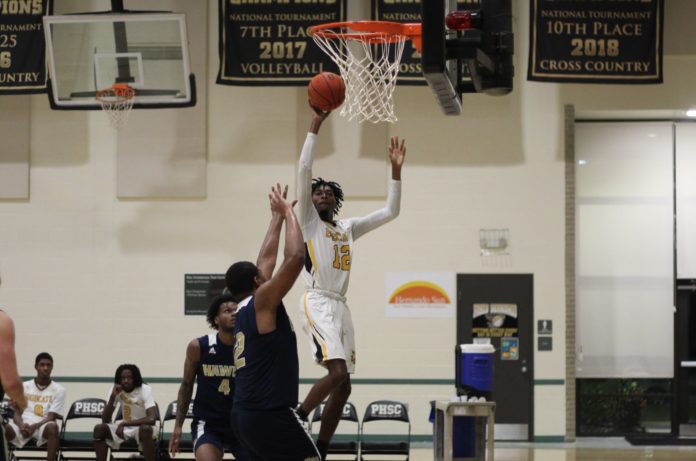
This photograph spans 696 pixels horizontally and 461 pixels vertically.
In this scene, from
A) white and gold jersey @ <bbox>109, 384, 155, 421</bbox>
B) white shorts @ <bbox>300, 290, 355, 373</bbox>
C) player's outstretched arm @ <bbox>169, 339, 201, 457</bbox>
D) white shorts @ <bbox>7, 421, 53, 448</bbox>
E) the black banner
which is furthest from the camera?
the black banner

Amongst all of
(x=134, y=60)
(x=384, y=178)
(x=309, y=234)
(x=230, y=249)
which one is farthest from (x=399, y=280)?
(x=309, y=234)

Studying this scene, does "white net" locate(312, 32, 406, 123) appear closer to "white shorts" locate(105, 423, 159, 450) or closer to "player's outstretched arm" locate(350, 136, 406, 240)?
"player's outstretched arm" locate(350, 136, 406, 240)

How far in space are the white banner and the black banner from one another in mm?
5838

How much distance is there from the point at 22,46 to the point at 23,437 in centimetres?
580

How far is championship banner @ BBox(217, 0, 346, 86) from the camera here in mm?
14695

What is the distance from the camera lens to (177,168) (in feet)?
50.4

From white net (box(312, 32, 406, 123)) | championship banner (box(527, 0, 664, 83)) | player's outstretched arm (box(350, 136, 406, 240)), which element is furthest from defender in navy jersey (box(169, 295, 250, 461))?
championship banner (box(527, 0, 664, 83))

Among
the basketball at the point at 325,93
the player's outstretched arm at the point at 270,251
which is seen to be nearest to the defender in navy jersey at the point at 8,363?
the player's outstretched arm at the point at 270,251

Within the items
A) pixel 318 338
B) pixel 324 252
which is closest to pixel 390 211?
pixel 324 252

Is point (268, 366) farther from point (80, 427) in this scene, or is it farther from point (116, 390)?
point (80, 427)

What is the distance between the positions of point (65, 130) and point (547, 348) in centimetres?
779

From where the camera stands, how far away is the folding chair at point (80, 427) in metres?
12.7

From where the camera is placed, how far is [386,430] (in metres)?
15.1

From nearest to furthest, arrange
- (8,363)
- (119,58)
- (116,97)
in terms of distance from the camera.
A: (8,363) < (119,58) < (116,97)
